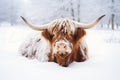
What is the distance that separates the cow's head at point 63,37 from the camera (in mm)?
4111

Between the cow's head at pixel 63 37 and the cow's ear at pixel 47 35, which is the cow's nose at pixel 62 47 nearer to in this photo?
the cow's head at pixel 63 37

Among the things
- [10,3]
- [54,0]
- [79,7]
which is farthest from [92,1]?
[10,3]

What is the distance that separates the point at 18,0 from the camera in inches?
2175

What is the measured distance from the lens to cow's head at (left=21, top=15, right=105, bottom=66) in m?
4.11

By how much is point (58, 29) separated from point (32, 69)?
2.90 feet

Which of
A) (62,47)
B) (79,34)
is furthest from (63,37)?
(79,34)

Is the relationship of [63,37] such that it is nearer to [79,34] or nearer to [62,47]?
[62,47]

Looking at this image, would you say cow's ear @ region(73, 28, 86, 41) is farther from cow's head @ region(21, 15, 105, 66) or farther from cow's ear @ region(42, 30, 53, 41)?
cow's ear @ region(42, 30, 53, 41)

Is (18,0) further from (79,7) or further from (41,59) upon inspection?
(41,59)

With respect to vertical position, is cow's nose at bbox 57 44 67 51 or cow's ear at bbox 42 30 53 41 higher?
cow's ear at bbox 42 30 53 41

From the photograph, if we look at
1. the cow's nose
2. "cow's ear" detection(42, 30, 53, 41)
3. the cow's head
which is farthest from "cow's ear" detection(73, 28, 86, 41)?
the cow's nose

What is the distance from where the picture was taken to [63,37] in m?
4.27

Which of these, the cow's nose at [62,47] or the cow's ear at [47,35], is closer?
the cow's nose at [62,47]

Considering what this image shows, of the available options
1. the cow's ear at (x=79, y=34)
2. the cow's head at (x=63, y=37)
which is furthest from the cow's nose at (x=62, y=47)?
the cow's ear at (x=79, y=34)
